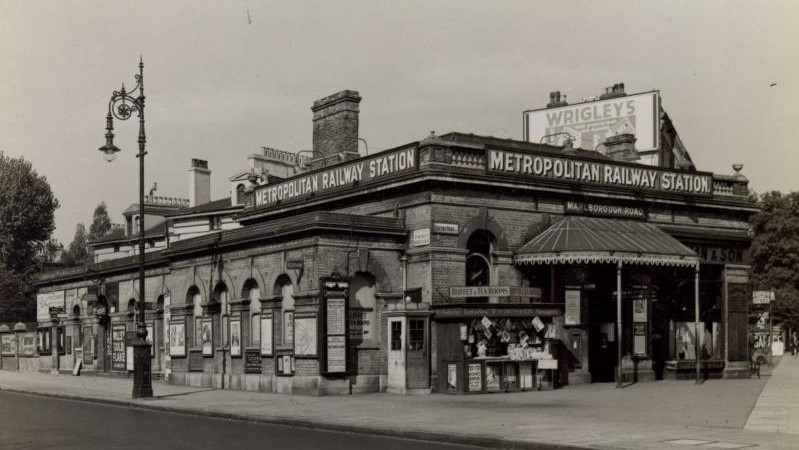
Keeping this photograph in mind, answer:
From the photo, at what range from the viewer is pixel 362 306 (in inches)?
1048

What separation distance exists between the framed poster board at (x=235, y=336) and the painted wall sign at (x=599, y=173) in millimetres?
9187

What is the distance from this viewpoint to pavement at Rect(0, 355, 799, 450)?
14.4m

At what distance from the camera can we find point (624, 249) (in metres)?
26.3

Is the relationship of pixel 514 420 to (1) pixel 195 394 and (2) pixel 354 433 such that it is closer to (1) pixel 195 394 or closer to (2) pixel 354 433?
(2) pixel 354 433

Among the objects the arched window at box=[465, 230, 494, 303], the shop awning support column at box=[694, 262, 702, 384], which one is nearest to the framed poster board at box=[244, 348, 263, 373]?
the arched window at box=[465, 230, 494, 303]

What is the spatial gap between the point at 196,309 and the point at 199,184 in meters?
33.2

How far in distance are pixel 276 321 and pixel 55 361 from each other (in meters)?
21.2

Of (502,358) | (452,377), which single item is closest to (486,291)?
(502,358)

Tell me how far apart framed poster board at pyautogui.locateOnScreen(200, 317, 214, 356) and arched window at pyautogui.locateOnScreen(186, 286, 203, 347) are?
2.42ft

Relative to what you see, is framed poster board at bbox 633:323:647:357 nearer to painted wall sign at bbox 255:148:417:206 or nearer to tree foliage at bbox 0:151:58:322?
painted wall sign at bbox 255:148:417:206

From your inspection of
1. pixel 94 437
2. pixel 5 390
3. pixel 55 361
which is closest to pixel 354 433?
pixel 94 437

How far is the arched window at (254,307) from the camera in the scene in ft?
94.0

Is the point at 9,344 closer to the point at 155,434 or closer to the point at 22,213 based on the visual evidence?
the point at 22,213

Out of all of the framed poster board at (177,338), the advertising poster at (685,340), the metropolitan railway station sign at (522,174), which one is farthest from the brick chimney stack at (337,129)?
the advertising poster at (685,340)
